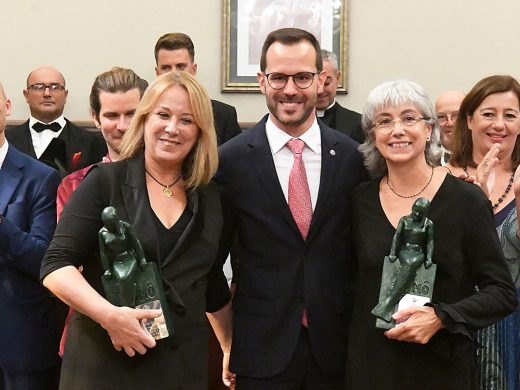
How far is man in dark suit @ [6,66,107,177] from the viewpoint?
14.9 ft

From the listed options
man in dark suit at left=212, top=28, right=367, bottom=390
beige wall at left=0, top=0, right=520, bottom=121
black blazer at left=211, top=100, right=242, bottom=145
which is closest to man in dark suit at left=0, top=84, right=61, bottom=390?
man in dark suit at left=212, top=28, right=367, bottom=390

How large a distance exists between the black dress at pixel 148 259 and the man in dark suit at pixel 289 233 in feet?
0.77

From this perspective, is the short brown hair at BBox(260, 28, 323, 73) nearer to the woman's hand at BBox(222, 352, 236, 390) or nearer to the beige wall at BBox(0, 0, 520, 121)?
the woman's hand at BBox(222, 352, 236, 390)

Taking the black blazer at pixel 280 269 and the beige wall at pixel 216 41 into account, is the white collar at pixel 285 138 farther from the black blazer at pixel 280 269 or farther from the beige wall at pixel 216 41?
the beige wall at pixel 216 41

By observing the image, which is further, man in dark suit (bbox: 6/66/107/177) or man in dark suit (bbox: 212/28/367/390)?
man in dark suit (bbox: 6/66/107/177)

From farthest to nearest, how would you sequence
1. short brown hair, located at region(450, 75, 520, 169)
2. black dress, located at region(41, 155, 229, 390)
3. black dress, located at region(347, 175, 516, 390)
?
short brown hair, located at region(450, 75, 520, 169) → black dress, located at region(347, 175, 516, 390) → black dress, located at region(41, 155, 229, 390)

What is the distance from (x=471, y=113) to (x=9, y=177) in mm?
1730

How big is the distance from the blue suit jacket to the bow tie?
2.03m

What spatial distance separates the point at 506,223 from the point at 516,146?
1.35 ft

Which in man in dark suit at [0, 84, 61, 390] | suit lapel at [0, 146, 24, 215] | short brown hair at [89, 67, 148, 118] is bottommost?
man in dark suit at [0, 84, 61, 390]

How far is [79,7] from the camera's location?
18.1 feet

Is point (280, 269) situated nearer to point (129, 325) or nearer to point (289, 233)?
point (289, 233)

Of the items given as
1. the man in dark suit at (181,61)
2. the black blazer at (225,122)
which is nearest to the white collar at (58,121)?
the man in dark suit at (181,61)

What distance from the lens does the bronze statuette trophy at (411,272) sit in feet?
7.63
